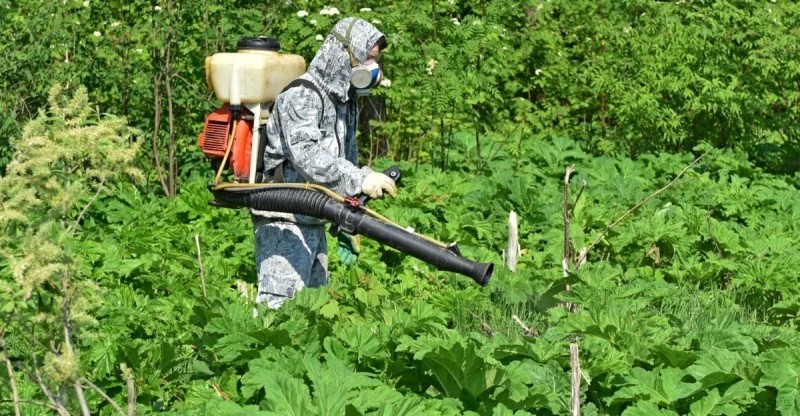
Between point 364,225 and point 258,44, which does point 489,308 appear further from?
point 258,44

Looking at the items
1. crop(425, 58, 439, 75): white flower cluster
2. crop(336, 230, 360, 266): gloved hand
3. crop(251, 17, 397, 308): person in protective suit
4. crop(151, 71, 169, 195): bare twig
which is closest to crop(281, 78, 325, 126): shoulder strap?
crop(251, 17, 397, 308): person in protective suit

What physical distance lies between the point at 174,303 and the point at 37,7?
14.7 feet

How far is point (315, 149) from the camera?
18.6 feet

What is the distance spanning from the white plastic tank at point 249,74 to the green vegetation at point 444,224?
0.78 metres

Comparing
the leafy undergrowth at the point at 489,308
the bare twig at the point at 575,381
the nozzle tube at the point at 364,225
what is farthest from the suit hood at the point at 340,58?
the bare twig at the point at 575,381

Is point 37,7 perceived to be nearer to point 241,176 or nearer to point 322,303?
point 241,176

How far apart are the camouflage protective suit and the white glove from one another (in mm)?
32

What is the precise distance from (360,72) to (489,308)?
5.00 ft

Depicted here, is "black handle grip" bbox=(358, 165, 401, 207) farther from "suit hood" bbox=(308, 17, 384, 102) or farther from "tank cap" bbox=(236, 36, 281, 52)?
"tank cap" bbox=(236, 36, 281, 52)

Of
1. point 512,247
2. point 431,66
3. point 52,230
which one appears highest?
point 52,230

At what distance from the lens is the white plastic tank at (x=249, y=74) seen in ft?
19.1

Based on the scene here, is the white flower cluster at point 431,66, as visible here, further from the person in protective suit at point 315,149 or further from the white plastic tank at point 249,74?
the white plastic tank at point 249,74

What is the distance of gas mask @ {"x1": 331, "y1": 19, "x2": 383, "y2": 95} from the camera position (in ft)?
18.9

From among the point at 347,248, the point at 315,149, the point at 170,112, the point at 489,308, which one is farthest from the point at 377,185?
the point at 170,112
